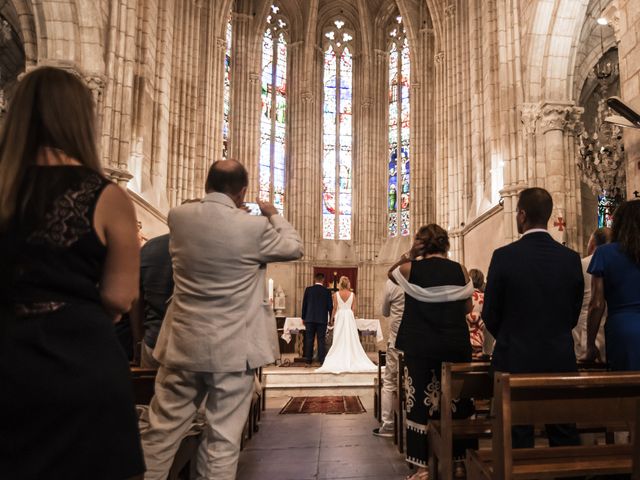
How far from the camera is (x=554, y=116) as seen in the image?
9109mm

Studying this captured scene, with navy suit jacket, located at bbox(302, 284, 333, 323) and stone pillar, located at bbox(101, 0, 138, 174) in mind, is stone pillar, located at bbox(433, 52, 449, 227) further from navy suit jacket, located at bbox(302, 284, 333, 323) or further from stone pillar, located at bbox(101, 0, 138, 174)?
stone pillar, located at bbox(101, 0, 138, 174)

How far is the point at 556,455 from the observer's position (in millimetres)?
2271

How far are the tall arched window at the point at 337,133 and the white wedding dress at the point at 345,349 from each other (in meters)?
11.3

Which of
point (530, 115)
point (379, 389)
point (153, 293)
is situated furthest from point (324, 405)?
point (530, 115)

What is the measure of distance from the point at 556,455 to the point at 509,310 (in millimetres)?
699

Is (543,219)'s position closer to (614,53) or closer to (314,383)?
(314,383)

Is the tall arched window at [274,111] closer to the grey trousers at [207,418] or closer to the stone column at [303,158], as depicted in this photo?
the stone column at [303,158]

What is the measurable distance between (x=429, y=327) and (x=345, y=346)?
6324 mm

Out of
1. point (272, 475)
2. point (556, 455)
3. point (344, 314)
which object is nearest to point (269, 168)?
point (344, 314)

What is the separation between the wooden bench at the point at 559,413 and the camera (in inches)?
79.4

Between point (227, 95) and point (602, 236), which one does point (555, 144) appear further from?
point (227, 95)

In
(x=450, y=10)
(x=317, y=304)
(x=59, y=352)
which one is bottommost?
(x=317, y=304)

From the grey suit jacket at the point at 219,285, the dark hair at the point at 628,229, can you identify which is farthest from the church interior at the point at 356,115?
the dark hair at the point at 628,229

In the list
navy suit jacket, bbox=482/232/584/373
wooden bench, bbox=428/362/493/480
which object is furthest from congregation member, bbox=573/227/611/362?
wooden bench, bbox=428/362/493/480
